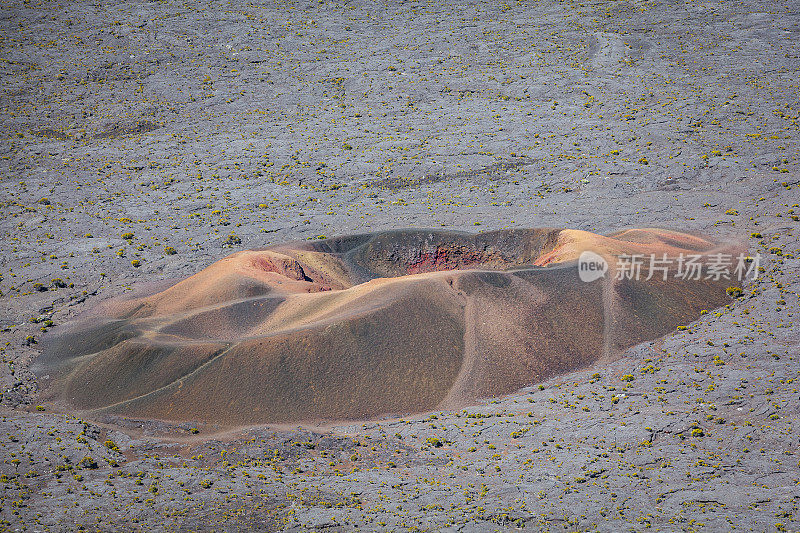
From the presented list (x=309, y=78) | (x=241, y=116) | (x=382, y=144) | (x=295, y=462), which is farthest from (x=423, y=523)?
(x=309, y=78)

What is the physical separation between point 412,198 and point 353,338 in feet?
24.6

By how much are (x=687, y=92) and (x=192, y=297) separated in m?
15.6

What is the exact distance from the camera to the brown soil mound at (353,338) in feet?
33.7

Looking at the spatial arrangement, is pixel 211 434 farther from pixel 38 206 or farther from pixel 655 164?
pixel 655 164

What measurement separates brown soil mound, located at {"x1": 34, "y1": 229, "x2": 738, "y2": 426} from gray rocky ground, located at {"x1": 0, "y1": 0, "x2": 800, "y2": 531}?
0.49 meters

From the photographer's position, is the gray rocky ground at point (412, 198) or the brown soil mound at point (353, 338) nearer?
the gray rocky ground at point (412, 198)

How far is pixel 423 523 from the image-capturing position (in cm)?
670

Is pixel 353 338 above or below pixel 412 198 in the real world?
below

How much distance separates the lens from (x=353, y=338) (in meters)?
10.7

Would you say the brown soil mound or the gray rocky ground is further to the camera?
the brown soil mound

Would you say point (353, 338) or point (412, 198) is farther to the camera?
point (412, 198)

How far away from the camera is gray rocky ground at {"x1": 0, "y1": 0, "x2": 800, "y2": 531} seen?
24.2 feet

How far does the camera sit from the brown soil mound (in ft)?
33.7

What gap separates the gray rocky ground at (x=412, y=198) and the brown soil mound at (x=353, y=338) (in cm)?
49
